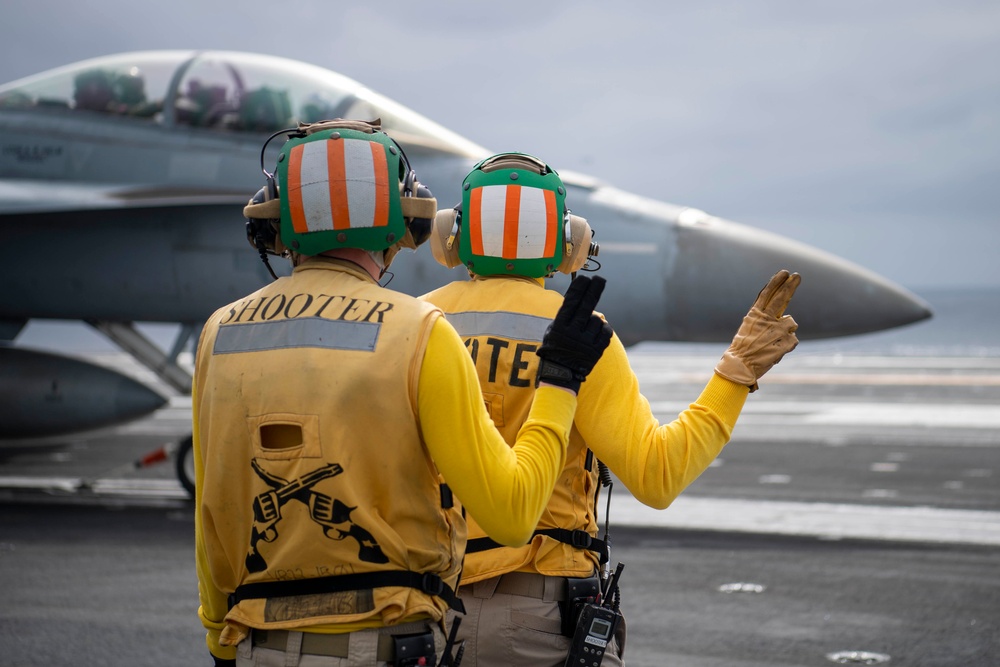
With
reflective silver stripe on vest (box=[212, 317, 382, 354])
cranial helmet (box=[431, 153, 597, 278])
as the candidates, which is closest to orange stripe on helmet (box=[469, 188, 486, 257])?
cranial helmet (box=[431, 153, 597, 278])

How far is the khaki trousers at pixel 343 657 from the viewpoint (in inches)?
81.0

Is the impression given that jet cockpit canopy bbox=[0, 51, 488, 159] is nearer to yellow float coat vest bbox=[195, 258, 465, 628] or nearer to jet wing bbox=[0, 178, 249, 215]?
jet wing bbox=[0, 178, 249, 215]

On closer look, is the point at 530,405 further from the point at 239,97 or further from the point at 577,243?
the point at 239,97

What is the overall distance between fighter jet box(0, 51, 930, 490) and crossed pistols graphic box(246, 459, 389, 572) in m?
5.63

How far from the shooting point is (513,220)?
2779mm

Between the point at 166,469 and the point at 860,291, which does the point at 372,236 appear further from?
the point at 166,469

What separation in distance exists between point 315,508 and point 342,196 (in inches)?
23.6

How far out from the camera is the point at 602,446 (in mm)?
2582

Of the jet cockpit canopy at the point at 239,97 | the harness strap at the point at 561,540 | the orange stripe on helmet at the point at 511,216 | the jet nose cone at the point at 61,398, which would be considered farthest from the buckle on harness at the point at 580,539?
the jet nose cone at the point at 61,398

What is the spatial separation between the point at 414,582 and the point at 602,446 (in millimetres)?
657

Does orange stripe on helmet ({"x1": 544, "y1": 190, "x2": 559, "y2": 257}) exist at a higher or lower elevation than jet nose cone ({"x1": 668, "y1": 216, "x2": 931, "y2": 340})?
higher

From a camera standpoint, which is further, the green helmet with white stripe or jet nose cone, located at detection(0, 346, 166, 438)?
jet nose cone, located at detection(0, 346, 166, 438)

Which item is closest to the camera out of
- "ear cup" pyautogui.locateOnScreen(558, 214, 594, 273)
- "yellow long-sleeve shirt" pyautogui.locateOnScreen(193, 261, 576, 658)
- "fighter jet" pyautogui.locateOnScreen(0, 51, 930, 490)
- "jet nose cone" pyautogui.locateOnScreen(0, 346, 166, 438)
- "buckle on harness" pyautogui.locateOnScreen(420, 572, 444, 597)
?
"yellow long-sleeve shirt" pyautogui.locateOnScreen(193, 261, 576, 658)

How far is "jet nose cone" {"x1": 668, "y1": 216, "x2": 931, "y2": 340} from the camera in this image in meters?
7.31
